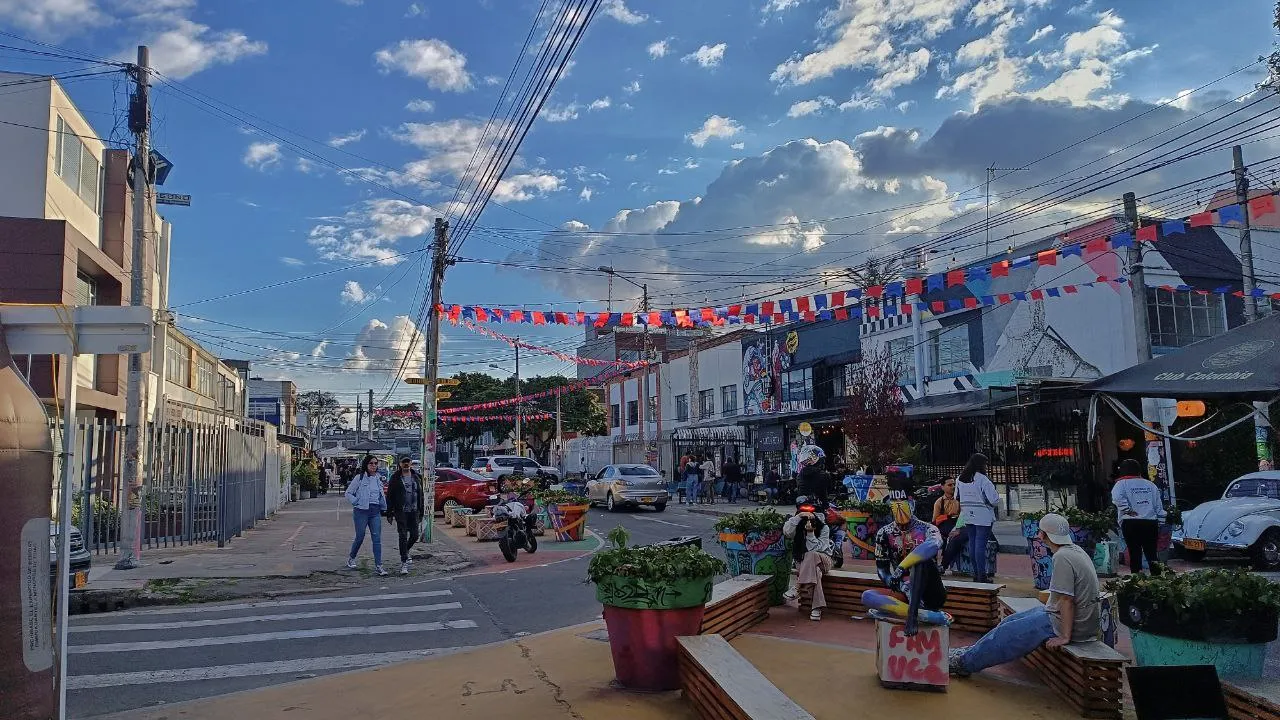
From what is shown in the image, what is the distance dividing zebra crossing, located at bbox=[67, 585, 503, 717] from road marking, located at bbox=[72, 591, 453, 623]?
0.04 ft

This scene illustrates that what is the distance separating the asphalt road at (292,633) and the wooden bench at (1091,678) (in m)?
5.14

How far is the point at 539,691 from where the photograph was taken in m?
6.14

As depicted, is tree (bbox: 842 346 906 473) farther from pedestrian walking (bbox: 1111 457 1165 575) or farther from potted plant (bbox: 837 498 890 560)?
pedestrian walking (bbox: 1111 457 1165 575)

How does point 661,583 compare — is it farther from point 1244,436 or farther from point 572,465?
point 572,465

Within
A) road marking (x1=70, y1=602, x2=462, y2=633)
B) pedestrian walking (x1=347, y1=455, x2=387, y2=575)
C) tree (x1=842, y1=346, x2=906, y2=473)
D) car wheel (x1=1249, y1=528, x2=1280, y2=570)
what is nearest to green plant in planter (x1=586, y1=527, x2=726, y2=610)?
road marking (x1=70, y1=602, x2=462, y2=633)

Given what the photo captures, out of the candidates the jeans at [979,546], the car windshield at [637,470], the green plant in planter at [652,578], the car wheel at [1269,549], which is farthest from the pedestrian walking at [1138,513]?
the car windshield at [637,470]

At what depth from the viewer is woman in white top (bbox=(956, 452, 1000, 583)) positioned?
35.3ft

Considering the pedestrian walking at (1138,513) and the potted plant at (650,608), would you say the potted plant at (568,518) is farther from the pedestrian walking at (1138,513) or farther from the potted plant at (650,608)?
the potted plant at (650,608)

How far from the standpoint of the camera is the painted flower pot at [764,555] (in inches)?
338

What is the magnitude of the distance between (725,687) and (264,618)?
7139 millimetres

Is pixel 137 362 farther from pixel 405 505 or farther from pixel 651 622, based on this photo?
pixel 651 622

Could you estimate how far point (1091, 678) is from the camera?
17.4ft

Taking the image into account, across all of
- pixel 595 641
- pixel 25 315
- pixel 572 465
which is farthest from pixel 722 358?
pixel 25 315

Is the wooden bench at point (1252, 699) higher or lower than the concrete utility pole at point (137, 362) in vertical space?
lower
